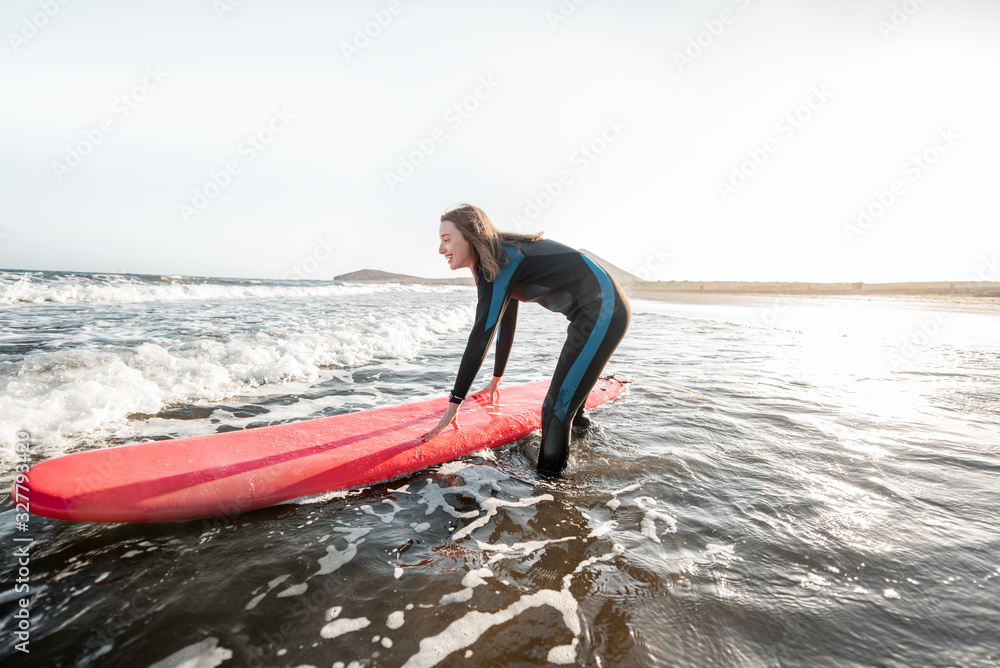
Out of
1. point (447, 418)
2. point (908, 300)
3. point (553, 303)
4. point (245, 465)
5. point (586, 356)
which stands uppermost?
point (908, 300)

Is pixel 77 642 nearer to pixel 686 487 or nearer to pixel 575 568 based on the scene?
pixel 575 568

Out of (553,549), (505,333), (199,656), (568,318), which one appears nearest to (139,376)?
(505,333)

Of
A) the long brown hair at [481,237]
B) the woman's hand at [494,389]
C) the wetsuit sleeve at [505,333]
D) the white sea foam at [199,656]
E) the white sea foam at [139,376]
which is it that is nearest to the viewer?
the white sea foam at [199,656]

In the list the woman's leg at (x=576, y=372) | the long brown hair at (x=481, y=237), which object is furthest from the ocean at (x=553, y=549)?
the long brown hair at (x=481, y=237)

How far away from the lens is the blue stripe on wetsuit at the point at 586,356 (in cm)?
299

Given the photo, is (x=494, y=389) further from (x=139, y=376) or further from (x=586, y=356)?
(x=139, y=376)

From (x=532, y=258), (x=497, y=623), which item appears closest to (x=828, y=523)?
(x=497, y=623)

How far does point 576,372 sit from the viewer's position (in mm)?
3008

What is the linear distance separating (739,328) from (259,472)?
13674 millimetres

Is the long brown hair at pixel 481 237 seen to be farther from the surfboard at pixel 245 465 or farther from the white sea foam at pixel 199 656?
the white sea foam at pixel 199 656

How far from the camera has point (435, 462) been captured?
3.16 m

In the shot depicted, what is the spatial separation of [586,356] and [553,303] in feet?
1.52

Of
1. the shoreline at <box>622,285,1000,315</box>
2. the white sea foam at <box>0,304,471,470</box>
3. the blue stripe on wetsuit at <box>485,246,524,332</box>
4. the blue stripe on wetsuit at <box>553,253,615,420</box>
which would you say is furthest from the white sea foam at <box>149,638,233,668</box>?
the shoreline at <box>622,285,1000,315</box>

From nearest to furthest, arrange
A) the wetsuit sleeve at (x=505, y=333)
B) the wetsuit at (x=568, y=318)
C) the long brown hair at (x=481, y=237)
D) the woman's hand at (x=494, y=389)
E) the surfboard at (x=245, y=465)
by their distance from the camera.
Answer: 1. the surfboard at (x=245, y=465)
2. the long brown hair at (x=481, y=237)
3. the wetsuit at (x=568, y=318)
4. the wetsuit sleeve at (x=505, y=333)
5. the woman's hand at (x=494, y=389)
